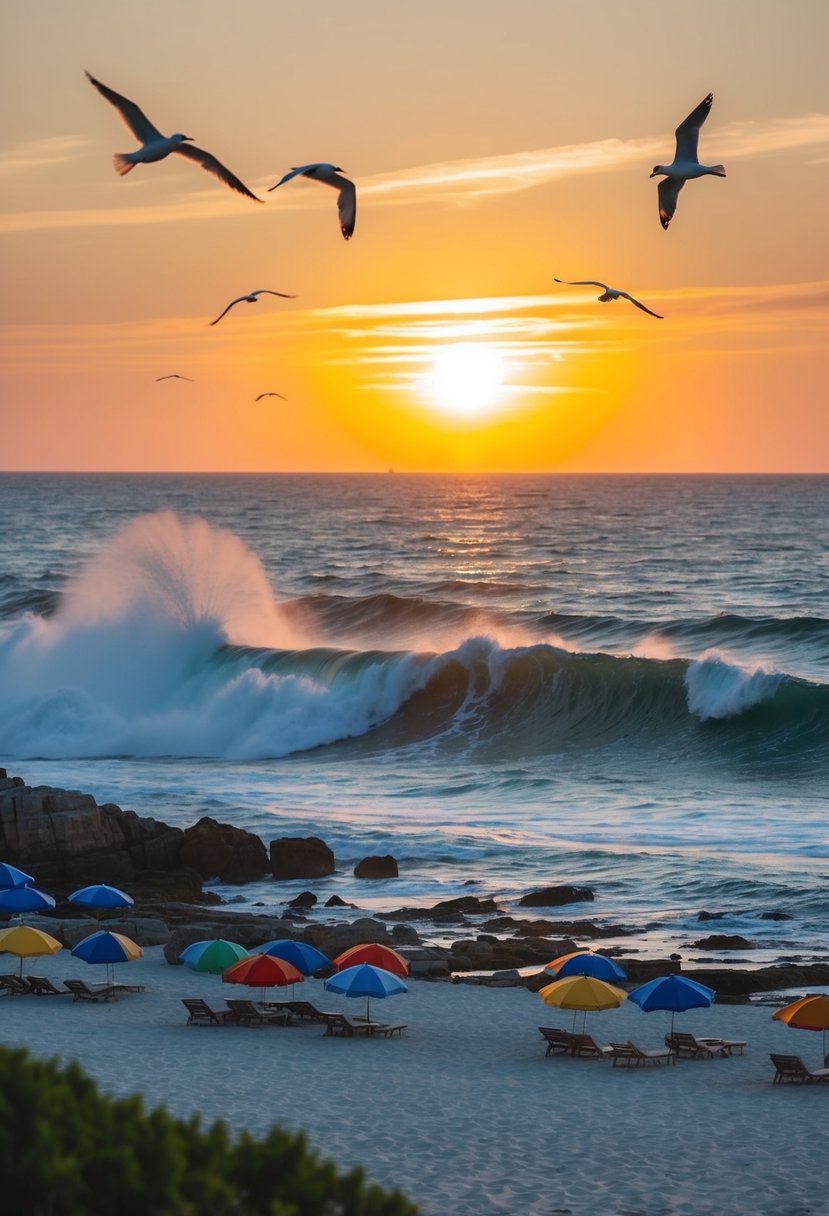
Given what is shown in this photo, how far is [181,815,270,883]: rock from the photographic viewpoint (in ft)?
91.6

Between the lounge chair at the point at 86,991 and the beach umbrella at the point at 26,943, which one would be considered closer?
the beach umbrella at the point at 26,943

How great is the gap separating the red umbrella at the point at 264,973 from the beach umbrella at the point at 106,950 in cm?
196

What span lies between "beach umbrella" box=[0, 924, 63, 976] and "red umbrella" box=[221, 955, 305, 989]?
8.60 feet

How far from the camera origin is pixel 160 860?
27.8 metres

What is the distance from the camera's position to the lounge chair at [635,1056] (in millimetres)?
17203

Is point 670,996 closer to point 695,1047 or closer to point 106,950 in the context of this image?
point 695,1047

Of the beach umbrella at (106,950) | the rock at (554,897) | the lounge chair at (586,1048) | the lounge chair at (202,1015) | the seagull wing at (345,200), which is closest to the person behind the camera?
the seagull wing at (345,200)

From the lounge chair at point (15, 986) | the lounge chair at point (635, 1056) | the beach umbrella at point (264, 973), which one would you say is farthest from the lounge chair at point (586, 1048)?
the lounge chair at point (15, 986)

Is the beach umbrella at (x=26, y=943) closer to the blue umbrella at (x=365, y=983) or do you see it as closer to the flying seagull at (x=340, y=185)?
the blue umbrella at (x=365, y=983)

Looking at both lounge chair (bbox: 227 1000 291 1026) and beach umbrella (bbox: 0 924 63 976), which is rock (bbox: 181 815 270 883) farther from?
lounge chair (bbox: 227 1000 291 1026)

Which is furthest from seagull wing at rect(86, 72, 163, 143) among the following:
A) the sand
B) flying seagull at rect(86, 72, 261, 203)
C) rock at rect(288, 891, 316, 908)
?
rock at rect(288, 891, 316, 908)

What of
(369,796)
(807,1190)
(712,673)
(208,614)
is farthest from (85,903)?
(208,614)

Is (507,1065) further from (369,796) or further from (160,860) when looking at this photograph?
(369,796)

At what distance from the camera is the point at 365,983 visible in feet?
58.4
